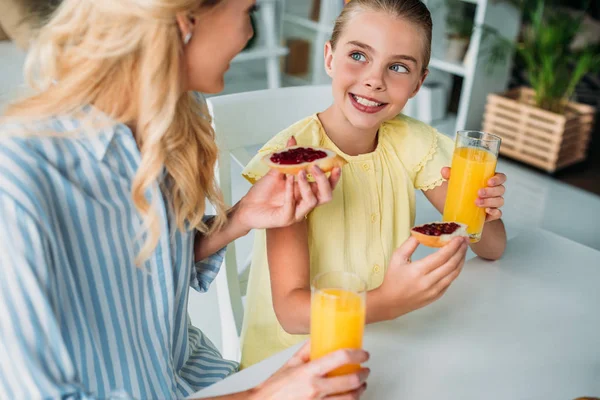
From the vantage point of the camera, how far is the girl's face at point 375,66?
56.8 inches

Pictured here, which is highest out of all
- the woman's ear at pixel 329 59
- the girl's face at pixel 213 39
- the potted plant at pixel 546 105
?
the girl's face at pixel 213 39

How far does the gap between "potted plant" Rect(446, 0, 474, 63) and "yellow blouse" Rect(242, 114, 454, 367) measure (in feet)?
9.43

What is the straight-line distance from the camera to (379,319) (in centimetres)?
120

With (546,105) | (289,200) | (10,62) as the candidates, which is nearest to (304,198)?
(289,200)

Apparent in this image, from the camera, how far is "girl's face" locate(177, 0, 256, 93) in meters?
1.05

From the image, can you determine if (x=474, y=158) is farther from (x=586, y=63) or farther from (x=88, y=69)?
(x=586, y=63)

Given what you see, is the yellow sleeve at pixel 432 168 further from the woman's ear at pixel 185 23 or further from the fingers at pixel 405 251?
the woman's ear at pixel 185 23

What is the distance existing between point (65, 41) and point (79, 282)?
0.40 m

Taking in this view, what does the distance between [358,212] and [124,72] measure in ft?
2.25

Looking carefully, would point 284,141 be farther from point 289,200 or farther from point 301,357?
point 301,357

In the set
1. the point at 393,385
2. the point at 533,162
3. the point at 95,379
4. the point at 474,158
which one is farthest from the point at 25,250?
the point at 533,162

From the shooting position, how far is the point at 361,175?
1548 mm

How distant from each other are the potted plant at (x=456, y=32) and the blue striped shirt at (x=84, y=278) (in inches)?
138

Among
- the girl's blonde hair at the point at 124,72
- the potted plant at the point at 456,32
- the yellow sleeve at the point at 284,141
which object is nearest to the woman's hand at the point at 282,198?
the yellow sleeve at the point at 284,141
